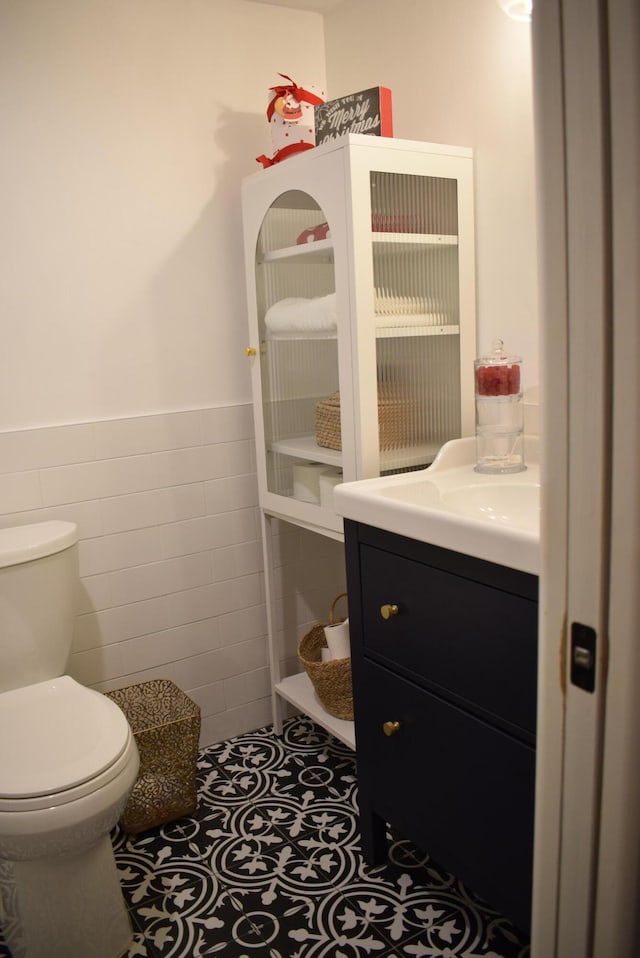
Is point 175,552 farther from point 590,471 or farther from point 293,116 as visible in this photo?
point 590,471

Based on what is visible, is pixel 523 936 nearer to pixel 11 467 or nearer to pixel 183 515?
pixel 183 515

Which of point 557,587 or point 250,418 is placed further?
point 250,418

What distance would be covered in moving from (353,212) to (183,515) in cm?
104

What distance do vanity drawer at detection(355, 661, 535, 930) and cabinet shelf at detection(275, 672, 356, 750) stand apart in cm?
27

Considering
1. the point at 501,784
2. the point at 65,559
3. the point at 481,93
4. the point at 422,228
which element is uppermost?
the point at 481,93

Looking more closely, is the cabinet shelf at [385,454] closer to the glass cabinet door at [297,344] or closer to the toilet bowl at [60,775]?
the glass cabinet door at [297,344]

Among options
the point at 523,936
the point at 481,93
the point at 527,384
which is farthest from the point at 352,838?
the point at 481,93

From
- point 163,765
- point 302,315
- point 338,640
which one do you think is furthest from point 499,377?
point 163,765

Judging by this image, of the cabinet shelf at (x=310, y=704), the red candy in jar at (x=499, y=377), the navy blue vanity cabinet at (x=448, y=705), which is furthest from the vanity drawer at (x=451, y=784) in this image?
the red candy in jar at (x=499, y=377)

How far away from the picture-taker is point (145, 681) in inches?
88.4

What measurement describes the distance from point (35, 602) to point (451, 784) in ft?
3.46

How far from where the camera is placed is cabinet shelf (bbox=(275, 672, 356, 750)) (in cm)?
204

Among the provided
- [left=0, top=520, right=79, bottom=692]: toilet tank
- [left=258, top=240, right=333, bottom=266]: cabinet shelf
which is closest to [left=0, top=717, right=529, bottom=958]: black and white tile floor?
[left=0, top=520, right=79, bottom=692]: toilet tank

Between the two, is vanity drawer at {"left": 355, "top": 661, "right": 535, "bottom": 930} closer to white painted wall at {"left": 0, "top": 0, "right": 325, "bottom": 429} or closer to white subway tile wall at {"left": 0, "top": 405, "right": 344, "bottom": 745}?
white subway tile wall at {"left": 0, "top": 405, "right": 344, "bottom": 745}
